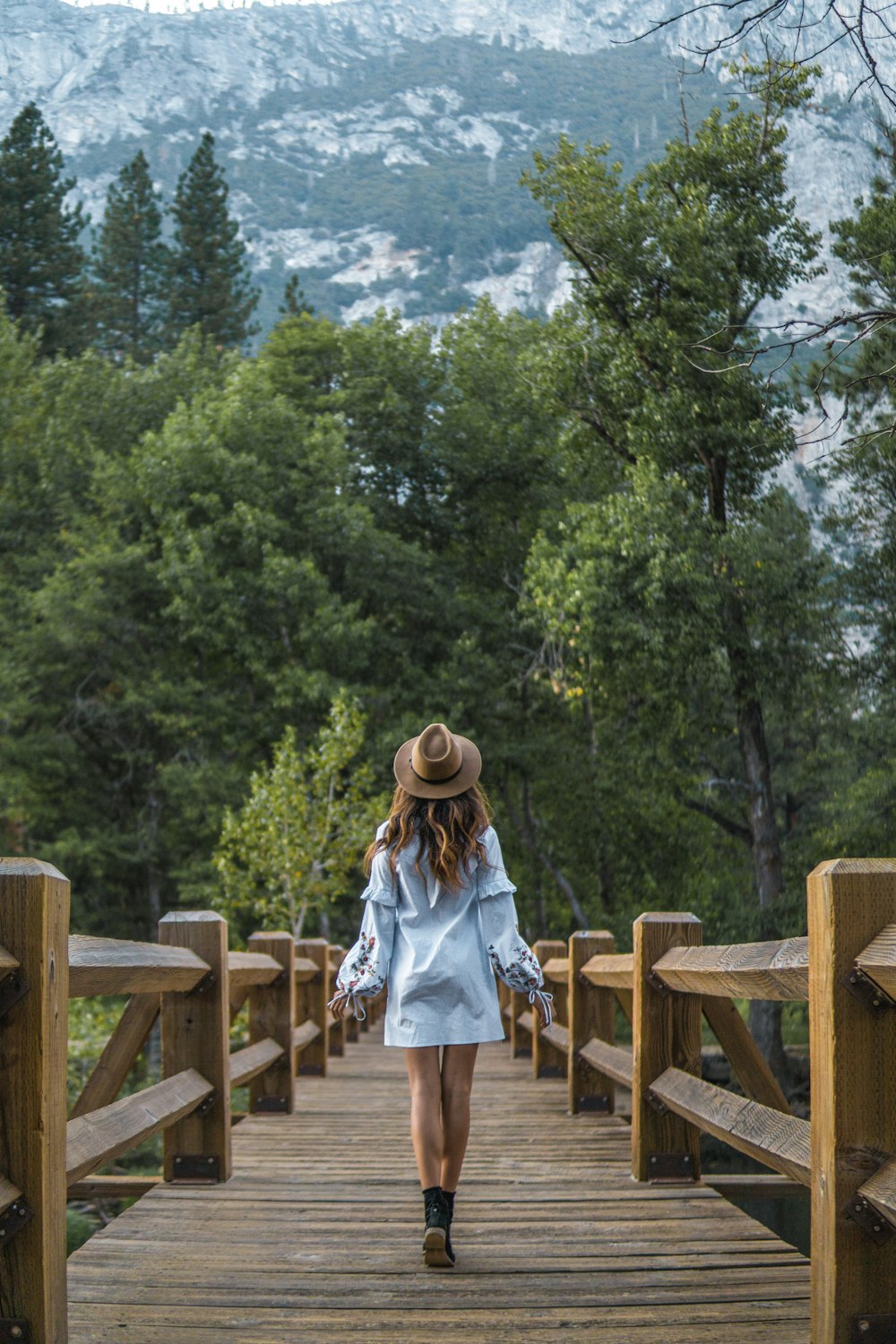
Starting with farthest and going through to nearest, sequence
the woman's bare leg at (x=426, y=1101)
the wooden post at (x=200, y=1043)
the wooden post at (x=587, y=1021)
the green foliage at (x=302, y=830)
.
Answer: the green foliage at (x=302, y=830), the wooden post at (x=587, y=1021), the wooden post at (x=200, y=1043), the woman's bare leg at (x=426, y=1101)

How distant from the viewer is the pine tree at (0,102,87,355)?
132ft

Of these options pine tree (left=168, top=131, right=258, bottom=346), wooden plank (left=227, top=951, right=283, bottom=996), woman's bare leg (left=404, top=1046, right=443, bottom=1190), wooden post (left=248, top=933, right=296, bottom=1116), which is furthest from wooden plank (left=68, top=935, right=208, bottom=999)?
pine tree (left=168, top=131, right=258, bottom=346)

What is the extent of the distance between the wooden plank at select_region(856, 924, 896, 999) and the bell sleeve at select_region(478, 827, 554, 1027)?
1.79 meters

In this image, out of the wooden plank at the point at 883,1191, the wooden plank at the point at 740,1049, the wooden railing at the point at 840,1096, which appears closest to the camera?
the wooden plank at the point at 883,1191

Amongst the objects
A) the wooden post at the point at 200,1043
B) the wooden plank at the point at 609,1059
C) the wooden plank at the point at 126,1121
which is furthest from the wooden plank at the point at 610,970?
the wooden plank at the point at 126,1121

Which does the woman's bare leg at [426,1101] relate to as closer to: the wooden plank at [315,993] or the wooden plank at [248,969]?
the wooden plank at [248,969]

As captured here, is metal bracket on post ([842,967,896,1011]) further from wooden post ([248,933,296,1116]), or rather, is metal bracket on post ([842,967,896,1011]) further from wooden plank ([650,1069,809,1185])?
wooden post ([248,933,296,1116])

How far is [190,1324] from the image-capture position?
138 inches

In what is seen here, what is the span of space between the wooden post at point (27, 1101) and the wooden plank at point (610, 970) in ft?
10.4

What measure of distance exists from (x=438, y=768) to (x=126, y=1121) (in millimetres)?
1484

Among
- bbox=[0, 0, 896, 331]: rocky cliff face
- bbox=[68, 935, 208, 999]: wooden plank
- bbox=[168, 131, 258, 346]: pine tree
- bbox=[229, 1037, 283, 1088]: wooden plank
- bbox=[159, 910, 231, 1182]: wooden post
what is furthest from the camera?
bbox=[0, 0, 896, 331]: rocky cliff face

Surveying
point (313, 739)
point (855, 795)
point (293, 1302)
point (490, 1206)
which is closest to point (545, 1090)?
point (490, 1206)

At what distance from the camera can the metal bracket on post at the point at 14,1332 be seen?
116 inches

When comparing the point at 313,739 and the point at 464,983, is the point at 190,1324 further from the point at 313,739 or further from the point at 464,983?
the point at 313,739
